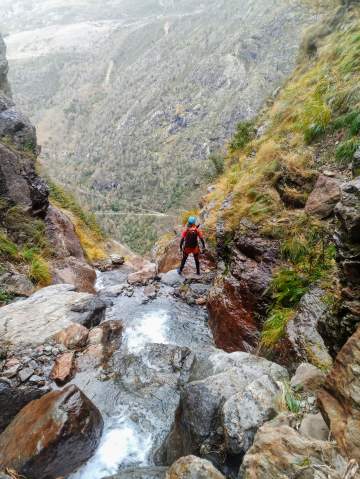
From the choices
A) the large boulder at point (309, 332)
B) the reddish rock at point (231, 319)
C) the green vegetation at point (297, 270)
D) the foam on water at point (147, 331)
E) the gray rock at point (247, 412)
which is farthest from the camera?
the foam on water at point (147, 331)

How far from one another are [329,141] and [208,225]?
196 inches

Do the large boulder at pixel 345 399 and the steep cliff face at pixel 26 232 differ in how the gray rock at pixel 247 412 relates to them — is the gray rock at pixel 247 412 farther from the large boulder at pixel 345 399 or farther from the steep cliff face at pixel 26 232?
the steep cliff face at pixel 26 232

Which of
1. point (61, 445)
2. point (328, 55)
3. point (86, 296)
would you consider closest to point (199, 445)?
point (61, 445)

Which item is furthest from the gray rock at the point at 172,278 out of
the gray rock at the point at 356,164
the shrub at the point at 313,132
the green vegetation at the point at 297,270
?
the gray rock at the point at 356,164

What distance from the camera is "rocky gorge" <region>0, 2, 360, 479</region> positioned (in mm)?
3695

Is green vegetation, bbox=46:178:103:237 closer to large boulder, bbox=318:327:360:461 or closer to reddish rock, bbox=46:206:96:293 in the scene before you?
reddish rock, bbox=46:206:96:293

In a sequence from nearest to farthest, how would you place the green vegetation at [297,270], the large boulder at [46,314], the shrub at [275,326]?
the shrub at [275,326] < the green vegetation at [297,270] < the large boulder at [46,314]

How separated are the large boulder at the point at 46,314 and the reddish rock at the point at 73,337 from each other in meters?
0.15

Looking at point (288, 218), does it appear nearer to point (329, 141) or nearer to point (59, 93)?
point (329, 141)

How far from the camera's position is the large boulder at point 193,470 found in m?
3.63

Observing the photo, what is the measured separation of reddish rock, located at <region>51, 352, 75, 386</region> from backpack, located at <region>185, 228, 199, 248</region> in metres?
4.65

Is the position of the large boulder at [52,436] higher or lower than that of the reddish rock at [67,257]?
higher

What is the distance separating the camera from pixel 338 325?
4172mm

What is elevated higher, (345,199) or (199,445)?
(345,199)
